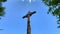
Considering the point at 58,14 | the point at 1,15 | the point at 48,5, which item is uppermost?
the point at 48,5

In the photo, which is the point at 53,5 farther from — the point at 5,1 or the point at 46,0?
the point at 5,1

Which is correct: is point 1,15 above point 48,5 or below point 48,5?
below

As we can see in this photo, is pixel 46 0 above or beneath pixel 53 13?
above

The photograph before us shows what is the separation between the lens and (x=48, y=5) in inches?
572

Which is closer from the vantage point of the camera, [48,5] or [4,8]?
[4,8]

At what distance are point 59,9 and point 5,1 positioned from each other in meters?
4.08

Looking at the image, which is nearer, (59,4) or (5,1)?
(5,1)

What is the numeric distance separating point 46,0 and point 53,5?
0.89m

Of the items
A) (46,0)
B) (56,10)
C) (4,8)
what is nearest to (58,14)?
(56,10)

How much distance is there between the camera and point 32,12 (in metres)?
13.2

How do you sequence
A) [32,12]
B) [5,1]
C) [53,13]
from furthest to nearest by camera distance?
[53,13] < [32,12] < [5,1]

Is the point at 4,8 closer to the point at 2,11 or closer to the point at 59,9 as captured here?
the point at 2,11

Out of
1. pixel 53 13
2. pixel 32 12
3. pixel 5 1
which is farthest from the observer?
pixel 53 13

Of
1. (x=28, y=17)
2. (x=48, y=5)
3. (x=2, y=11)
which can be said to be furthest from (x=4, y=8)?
(x=48, y=5)
